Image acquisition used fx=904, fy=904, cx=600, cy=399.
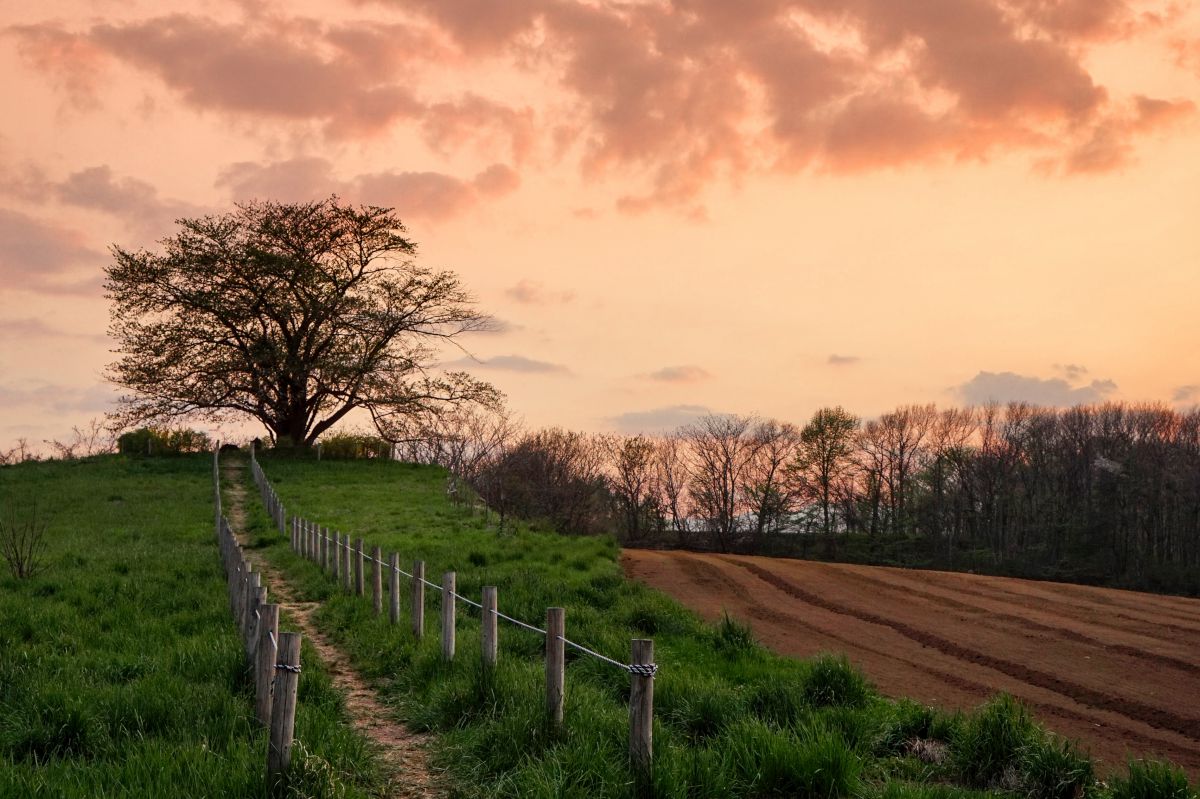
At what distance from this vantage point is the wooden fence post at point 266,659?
7.62 metres

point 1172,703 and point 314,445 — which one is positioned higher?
point 314,445

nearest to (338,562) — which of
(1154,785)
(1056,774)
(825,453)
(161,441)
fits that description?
(1056,774)

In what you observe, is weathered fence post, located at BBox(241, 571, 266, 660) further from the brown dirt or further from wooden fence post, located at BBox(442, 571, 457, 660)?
the brown dirt

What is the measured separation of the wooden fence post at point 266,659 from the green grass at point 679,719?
156 cm

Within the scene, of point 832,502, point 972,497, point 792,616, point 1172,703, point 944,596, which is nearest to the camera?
point 1172,703

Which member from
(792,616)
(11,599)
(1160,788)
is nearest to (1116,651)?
(792,616)

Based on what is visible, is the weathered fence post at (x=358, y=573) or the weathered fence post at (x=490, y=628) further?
the weathered fence post at (x=358, y=573)

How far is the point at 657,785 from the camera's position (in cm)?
647

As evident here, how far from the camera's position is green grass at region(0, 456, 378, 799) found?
20.9 feet

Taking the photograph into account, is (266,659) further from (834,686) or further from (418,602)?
(834,686)

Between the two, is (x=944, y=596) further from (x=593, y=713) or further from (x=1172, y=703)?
(x=593, y=713)

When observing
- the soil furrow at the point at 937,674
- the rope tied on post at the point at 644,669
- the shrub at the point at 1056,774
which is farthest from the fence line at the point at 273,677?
the soil furrow at the point at 937,674

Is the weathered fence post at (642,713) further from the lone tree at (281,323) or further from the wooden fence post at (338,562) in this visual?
the lone tree at (281,323)

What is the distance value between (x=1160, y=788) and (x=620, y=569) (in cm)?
1468
